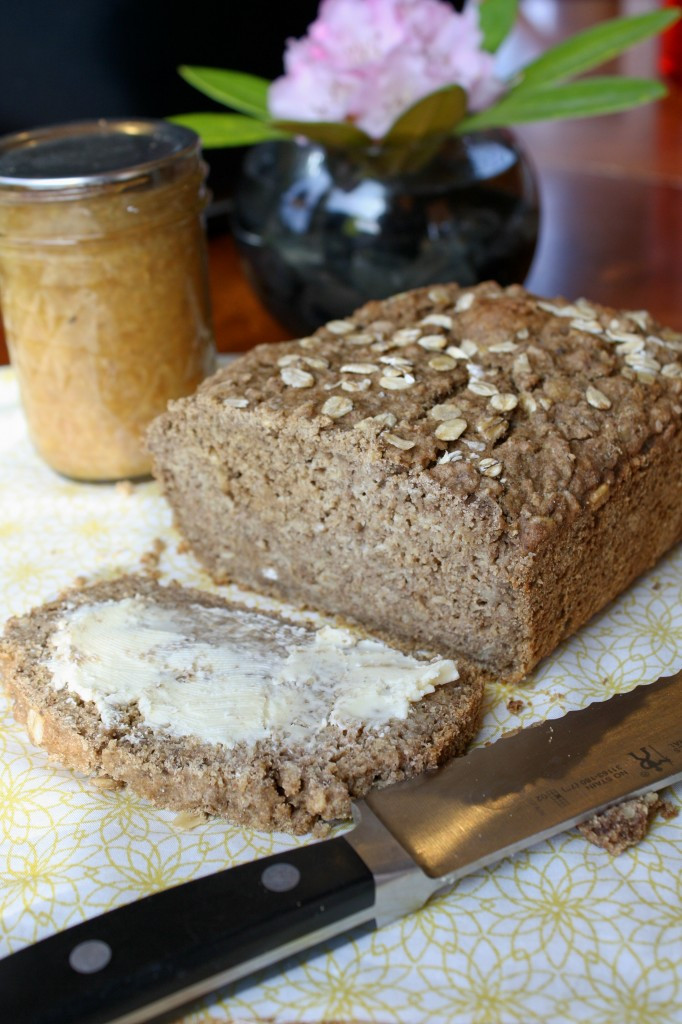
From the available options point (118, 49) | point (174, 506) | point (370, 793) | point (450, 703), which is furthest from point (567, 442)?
point (118, 49)

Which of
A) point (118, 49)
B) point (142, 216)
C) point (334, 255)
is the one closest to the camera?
point (142, 216)

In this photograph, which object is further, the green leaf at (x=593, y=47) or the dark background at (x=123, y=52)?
the dark background at (x=123, y=52)

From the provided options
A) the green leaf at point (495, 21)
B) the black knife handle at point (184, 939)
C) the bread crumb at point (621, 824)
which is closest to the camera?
the black knife handle at point (184, 939)

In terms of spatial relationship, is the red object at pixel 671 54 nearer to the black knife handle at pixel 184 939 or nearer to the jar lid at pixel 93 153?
the jar lid at pixel 93 153

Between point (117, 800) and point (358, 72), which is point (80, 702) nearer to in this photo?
point (117, 800)

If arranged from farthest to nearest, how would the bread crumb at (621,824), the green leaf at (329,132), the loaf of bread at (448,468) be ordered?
the green leaf at (329,132)
the loaf of bread at (448,468)
the bread crumb at (621,824)

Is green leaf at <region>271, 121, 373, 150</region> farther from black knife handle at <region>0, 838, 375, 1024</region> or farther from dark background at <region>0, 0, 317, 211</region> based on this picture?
black knife handle at <region>0, 838, 375, 1024</region>

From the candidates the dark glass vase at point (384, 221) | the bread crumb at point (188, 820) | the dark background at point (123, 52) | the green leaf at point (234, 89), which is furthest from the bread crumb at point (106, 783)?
the dark background at point (123, 52)
